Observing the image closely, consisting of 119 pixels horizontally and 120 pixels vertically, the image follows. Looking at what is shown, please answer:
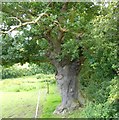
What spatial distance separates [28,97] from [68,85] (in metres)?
3.85

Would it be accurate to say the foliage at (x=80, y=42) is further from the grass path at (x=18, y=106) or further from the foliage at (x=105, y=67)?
the grass path at (x=18, y=106)

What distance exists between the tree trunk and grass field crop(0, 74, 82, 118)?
288 mm

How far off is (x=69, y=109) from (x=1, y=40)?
8.31 ft

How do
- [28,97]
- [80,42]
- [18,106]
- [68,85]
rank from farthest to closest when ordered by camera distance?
[28,97] → [18,106] → [68,85] → [80,42]

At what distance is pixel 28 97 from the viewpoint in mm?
10234

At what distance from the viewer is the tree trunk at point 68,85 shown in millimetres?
6707

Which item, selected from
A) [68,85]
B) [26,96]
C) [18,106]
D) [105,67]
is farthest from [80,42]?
[26,96]

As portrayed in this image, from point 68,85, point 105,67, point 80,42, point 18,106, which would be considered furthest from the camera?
point 18,106

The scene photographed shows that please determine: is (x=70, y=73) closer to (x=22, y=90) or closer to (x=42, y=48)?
(x=42, y=48)

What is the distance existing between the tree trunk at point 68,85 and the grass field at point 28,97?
288 millimetres

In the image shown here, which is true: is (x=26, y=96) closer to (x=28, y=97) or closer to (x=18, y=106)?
(x=28, y=97)

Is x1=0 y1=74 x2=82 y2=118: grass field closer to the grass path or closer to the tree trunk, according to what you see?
the grass path

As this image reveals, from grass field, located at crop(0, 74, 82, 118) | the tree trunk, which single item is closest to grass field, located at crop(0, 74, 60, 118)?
grass field, located at crop(0, 74, 82, 118)

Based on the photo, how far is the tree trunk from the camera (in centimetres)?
671
